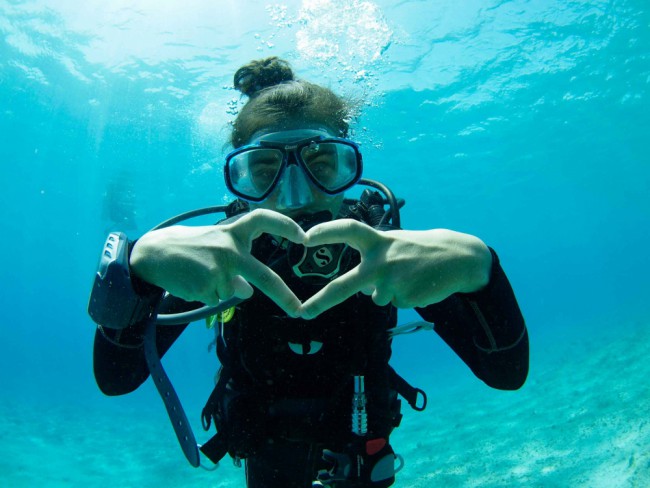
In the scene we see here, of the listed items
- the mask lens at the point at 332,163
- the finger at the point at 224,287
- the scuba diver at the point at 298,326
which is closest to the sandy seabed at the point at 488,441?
the scuba diver at the point at 298,326

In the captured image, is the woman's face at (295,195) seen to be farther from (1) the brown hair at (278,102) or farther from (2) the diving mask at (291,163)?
(1) the brown hair at (278,102)

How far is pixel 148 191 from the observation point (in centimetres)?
2781

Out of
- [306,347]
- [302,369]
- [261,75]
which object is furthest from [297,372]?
[261,75]

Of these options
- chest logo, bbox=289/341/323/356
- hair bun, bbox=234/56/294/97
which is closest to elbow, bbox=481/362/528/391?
chest logo, bbox=289/341/323/356

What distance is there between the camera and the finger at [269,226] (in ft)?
5.35

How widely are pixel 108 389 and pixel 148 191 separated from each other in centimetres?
2738

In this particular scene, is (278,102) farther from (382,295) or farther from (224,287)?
(382,295)

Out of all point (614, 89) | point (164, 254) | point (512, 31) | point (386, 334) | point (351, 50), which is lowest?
point (386, 334)

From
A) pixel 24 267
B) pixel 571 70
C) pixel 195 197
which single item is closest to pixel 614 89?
pixel 571 70

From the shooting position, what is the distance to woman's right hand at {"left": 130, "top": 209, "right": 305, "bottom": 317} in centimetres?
164

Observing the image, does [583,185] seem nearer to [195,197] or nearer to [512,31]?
[512,31]

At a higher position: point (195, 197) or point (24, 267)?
point (24, 267)

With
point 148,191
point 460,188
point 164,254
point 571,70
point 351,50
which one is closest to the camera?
point 164,254

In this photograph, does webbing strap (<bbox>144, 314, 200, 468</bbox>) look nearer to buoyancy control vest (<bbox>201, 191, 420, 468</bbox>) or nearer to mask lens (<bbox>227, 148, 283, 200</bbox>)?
buoyancy control vest (<bbox>201, 191, 420, 468</bbox>)
